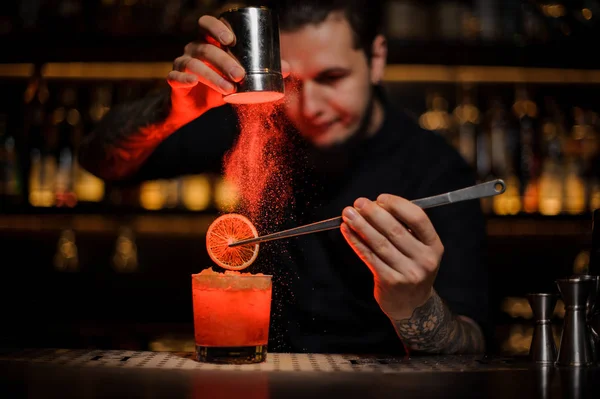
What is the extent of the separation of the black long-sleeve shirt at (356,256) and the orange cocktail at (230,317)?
25.2 inches

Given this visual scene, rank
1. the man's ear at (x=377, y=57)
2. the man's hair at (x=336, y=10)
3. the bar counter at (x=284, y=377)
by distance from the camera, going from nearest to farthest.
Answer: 1. the bar counter at (x=284, y=377)
2. the man's hair at (x=336, y=10)
3. the man's ear at (x=377, y=57)

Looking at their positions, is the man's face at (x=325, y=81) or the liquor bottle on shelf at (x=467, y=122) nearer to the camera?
the man's face at (x=325, y=81)

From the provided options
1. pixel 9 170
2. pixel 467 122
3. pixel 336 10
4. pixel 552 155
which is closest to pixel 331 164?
pixel 336 10

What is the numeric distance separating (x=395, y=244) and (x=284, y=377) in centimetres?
39

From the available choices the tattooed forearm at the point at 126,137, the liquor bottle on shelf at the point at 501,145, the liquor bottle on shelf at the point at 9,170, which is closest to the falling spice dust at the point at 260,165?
the tattooed forearm at the point at 126,137

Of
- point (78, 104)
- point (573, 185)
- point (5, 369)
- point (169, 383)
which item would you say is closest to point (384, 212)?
point (169, 383)

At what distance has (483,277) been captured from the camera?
204 cm

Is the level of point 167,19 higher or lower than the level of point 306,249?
higher

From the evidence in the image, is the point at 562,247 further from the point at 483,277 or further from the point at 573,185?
the point at 483,277

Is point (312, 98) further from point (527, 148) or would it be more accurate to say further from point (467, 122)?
A: point (527, 148)

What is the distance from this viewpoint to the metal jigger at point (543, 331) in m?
1.43

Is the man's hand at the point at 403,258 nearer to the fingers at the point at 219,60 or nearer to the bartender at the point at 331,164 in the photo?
the bartender at the point at 331,164

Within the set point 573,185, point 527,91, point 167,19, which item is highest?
point 167,19

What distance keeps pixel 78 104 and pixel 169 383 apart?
104 inches
